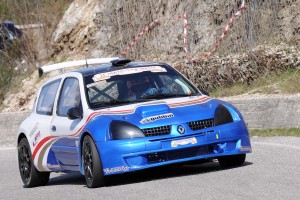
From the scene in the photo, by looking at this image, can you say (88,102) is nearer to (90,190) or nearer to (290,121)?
(90,190)

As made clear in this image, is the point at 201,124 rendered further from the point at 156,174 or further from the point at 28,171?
the point at 28,171

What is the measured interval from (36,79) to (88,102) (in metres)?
15.7

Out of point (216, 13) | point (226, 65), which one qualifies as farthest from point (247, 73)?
point (216, 13)

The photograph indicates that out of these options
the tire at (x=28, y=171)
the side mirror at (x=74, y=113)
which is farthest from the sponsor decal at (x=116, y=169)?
the tire at (x=28, y=171)

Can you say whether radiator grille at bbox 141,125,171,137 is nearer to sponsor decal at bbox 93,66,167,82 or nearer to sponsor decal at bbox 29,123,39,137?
sponsor decal at bbox 93,66,167,82

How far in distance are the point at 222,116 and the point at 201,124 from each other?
0.32m

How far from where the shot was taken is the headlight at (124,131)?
10.0m

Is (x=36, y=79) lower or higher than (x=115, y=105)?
lower

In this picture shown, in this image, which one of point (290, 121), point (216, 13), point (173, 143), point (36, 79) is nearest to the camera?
point (173, 143)

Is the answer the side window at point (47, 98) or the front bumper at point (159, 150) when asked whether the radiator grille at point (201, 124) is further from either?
the side window at point (47, 98)

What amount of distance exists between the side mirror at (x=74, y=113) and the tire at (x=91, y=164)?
47 centimetres

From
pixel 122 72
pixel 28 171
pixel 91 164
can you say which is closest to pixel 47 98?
pixel 28 171

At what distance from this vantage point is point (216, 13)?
2200 centimetres

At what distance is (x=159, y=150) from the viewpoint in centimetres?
1001
